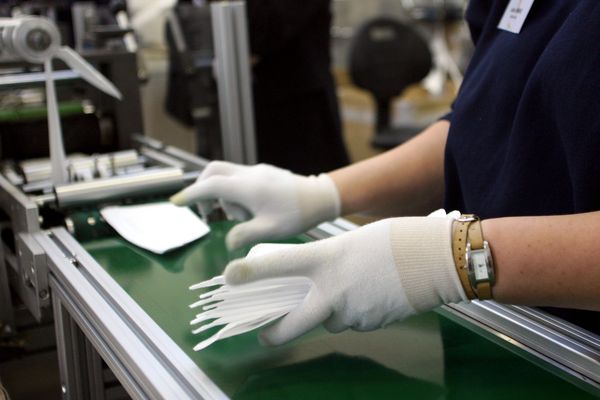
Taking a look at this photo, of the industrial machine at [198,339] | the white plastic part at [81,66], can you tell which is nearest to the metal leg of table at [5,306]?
the industrial machine at [198,339]

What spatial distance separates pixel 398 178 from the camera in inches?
49.2

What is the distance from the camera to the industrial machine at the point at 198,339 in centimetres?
78

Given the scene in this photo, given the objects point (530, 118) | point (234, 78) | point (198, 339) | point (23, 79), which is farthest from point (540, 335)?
point (234, 78)

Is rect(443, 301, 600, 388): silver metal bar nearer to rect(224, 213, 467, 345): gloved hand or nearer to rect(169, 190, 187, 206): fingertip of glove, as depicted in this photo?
rect(224, 213, 467, 345): gloved hand

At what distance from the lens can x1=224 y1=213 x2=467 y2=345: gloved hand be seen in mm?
791

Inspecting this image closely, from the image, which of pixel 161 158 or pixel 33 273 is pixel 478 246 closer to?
pixel 33 273

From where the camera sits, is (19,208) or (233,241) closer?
(233,241)

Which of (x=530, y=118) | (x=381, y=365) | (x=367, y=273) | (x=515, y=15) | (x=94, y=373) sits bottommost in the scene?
(x=94, y=373)

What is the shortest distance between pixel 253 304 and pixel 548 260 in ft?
1.09

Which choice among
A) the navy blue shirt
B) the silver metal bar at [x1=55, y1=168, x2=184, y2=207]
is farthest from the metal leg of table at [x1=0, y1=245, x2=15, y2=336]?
the navy blue shirt

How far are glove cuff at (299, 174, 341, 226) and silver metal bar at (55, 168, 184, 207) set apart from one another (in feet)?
1.12

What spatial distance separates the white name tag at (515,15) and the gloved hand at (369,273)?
40cm

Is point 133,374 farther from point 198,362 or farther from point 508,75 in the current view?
point 508,75

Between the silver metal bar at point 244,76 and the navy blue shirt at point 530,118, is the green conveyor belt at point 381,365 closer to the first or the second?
the navy blue shirt at point 530,118
